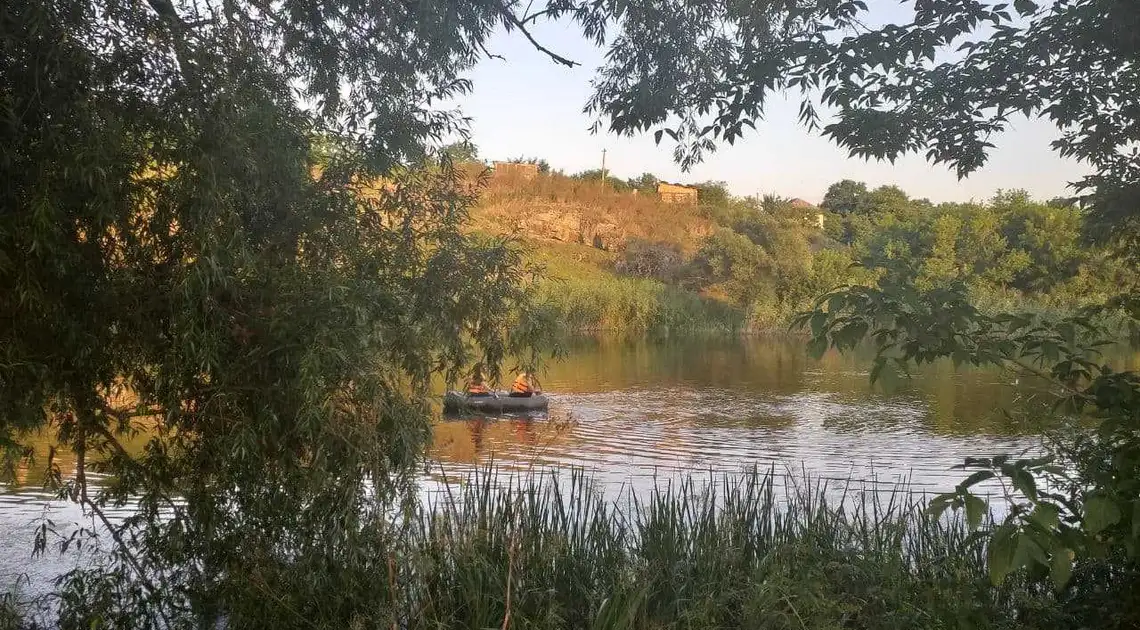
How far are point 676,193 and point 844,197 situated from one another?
8.76 meters

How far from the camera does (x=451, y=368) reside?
16.0 feet

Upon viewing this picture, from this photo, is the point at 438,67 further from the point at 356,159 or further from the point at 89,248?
the point at 89,248

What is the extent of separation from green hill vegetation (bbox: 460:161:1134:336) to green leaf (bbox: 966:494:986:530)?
Answer: 16.6 metres

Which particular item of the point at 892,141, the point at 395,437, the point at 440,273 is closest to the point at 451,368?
the point at 440,273

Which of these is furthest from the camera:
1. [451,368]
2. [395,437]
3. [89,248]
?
[451,368]

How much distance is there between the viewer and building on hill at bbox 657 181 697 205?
164ft

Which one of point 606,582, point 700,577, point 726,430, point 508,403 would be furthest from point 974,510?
point 508,403

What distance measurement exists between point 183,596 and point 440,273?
1.90m

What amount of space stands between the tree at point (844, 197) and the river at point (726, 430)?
30209mm

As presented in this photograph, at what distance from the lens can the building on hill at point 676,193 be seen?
50.0 metres

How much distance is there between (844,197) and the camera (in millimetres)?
50281

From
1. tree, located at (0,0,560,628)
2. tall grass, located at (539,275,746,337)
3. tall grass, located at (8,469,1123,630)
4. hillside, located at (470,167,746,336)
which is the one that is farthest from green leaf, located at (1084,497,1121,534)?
hillside, located at (470,167,746,336)

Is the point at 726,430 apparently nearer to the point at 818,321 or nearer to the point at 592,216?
the point at 818,321

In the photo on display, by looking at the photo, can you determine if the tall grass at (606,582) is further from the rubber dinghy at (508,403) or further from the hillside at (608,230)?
the hillside at (608,230)
